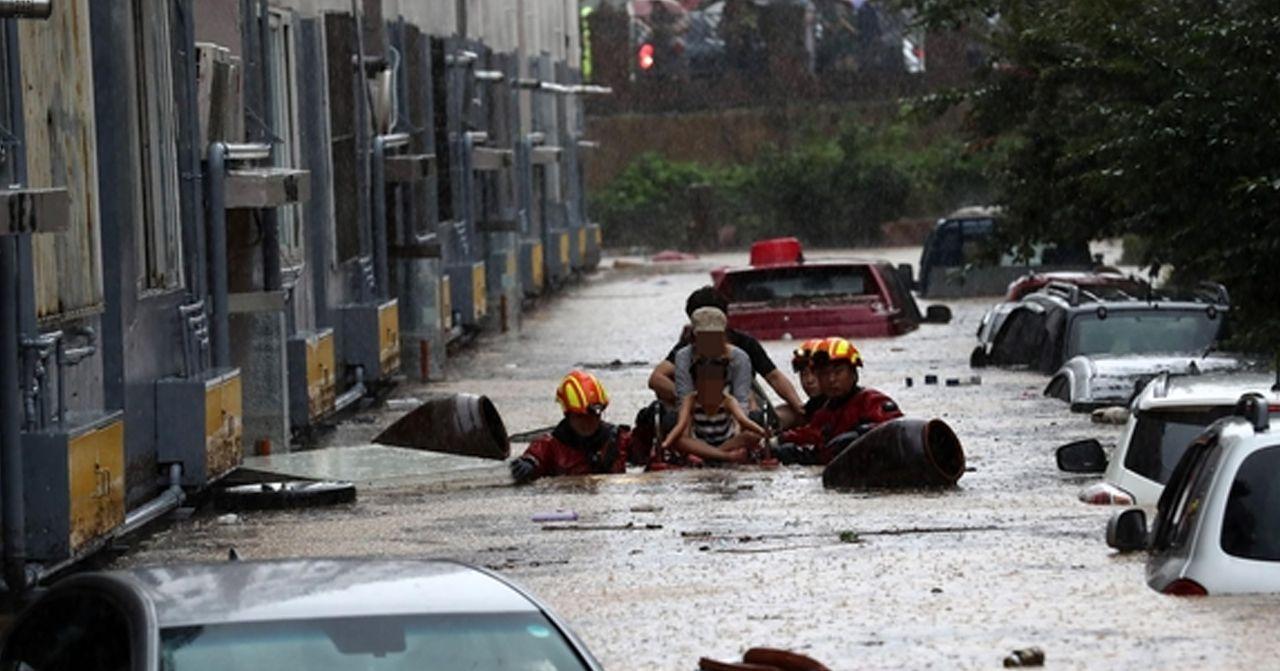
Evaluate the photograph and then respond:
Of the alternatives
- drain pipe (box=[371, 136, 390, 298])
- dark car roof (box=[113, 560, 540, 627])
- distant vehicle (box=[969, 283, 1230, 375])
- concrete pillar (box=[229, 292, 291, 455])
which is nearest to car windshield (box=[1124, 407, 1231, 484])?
dark car roof (box=[113, 560, 540, 627])

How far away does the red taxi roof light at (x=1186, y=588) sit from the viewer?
33.0ft

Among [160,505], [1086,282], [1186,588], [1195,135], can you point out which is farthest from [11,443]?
[1086,282]

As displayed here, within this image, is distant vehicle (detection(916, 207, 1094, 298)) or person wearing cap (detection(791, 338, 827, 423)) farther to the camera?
distant vehicle (detection(916, 207, 1094, 298))

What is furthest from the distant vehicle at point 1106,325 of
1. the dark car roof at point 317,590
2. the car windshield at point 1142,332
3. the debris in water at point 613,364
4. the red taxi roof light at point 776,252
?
the dark car roof at point 317,590

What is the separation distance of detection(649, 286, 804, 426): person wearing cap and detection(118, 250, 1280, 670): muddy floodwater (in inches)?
21.9

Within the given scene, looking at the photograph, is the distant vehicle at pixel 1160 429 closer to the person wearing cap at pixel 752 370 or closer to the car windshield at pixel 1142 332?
the person wearing cap at pixel 752 370

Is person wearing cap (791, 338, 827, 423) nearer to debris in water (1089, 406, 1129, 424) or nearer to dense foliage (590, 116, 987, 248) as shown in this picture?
debris in water (1089, 406, 1129, 424)

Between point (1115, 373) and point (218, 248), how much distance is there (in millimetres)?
7129

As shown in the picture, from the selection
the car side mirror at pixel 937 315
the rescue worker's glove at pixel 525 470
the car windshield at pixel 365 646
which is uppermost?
the car windshield at pixel 365 646

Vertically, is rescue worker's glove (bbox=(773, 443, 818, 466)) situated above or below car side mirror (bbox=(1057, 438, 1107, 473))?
below

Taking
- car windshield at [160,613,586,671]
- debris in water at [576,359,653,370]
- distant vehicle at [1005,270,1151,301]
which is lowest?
debris in water at [576,359,653,370]

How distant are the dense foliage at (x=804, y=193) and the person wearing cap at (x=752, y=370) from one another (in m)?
48.8

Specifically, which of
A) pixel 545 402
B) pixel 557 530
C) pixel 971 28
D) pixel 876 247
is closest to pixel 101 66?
pixel 557 530

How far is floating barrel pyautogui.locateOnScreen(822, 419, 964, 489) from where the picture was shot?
18.2m
